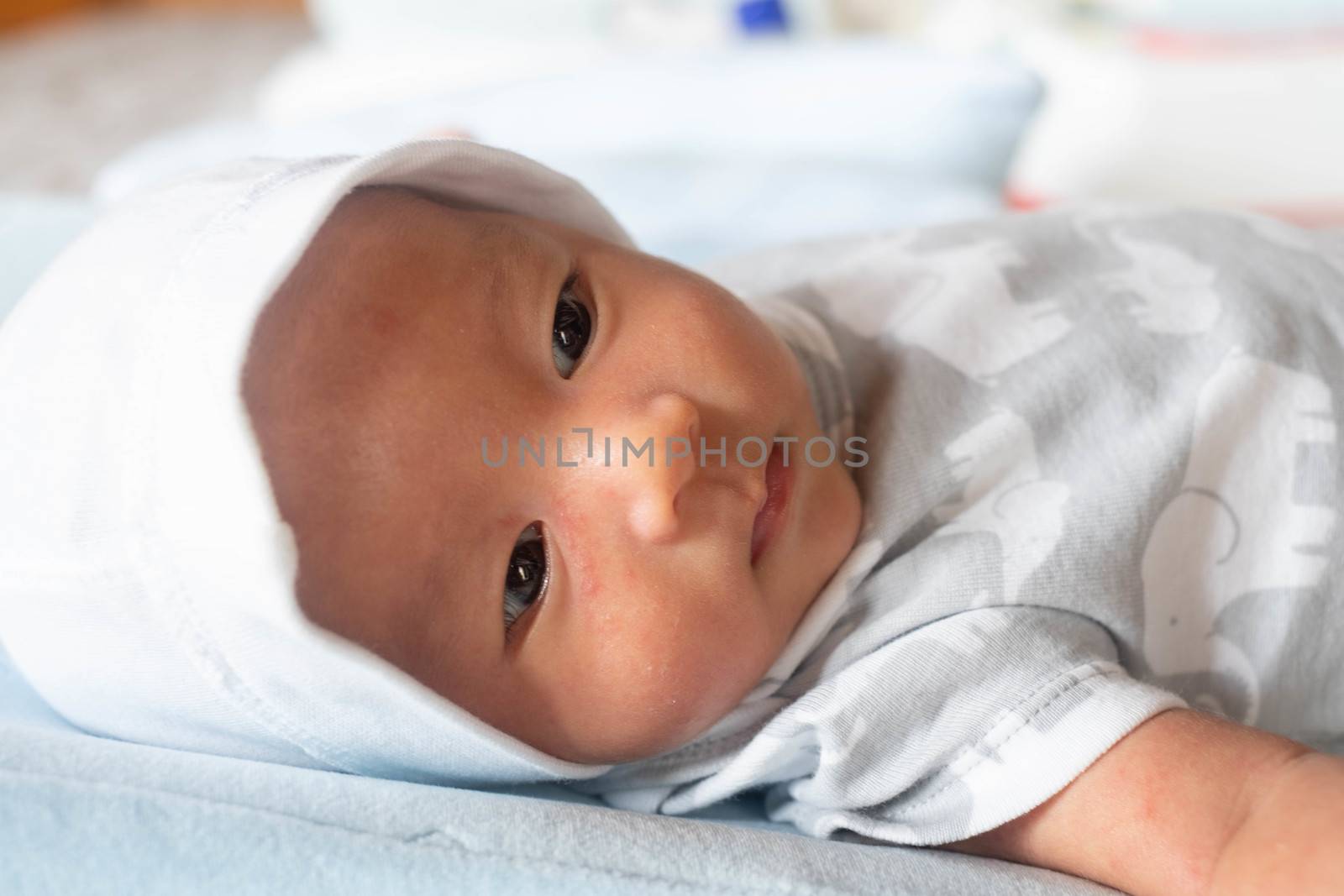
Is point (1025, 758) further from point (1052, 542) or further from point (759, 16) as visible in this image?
point (759, 16)

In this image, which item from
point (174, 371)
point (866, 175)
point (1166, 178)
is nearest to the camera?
point (174, 371)

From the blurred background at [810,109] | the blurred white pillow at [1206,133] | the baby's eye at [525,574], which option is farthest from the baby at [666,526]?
the blurred white pillow at [1206,133]

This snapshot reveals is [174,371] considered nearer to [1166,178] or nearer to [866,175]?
[866,175]

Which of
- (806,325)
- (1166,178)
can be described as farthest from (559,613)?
(1166,178)

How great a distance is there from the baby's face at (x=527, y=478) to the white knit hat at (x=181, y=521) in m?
0.03

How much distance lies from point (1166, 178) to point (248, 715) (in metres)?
1.38

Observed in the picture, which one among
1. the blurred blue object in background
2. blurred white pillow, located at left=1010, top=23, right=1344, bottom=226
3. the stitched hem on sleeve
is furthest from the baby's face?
the blurred blue object in background

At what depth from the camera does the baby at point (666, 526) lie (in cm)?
59

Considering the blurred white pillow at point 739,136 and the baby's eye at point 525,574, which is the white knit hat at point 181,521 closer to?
the baby's eye at point 525,574

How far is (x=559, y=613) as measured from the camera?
2.16ft

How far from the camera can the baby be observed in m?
0.59

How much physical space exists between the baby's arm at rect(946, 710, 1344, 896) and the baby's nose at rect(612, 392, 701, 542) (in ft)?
0.88

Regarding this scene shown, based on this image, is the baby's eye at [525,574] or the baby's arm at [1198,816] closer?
the baby's arm at [1198,816]

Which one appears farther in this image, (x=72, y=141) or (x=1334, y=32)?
(x=72, y=141)
